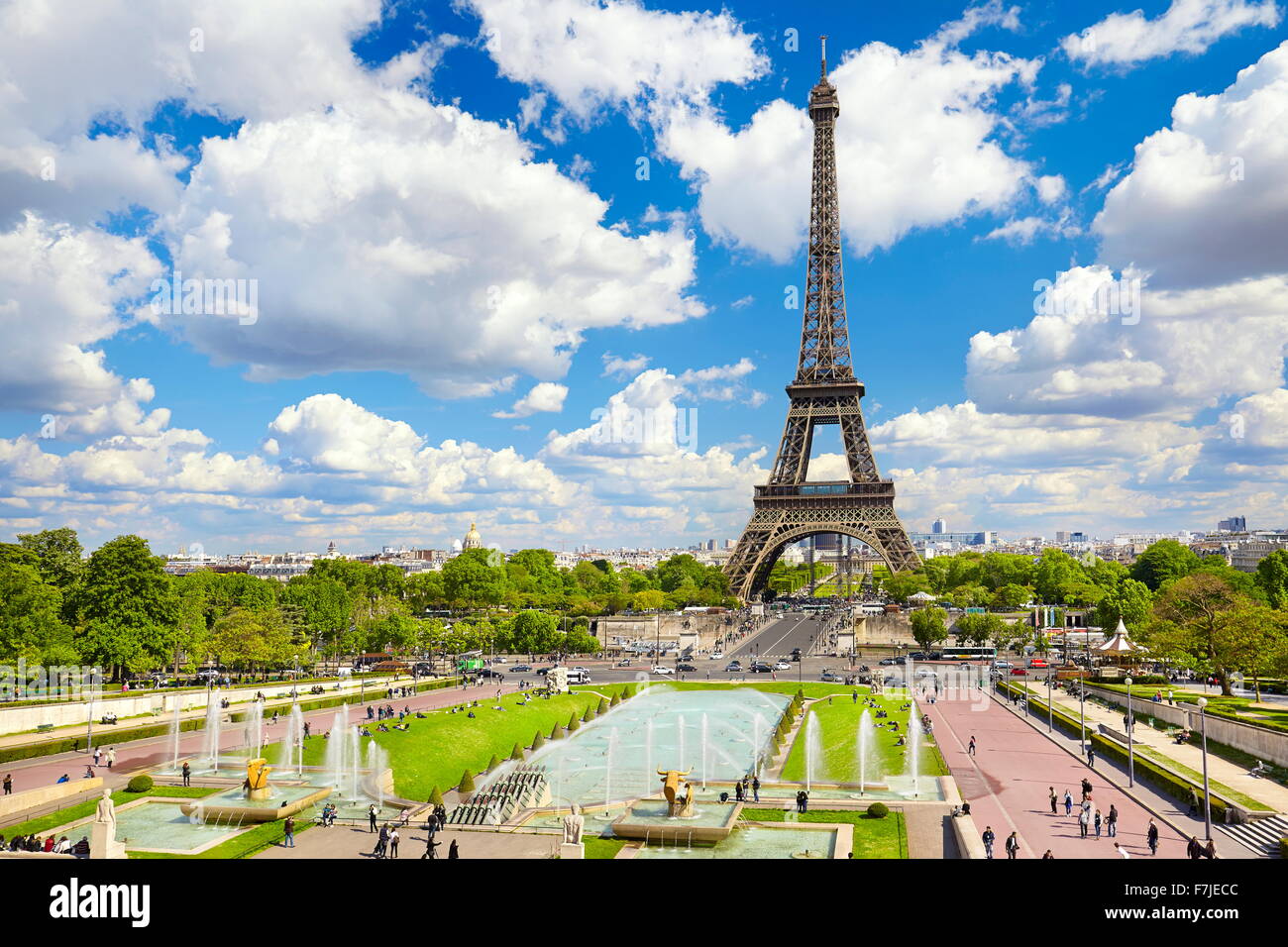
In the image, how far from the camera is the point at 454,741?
54875mm

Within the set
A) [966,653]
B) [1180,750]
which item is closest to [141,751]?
[1180,750]

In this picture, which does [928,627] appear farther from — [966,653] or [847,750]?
[847,750]

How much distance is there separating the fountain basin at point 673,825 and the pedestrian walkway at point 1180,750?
19.1m

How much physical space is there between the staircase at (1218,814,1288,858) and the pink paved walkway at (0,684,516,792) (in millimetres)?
45001

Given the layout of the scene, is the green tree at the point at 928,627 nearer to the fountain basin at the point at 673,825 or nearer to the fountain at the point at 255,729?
the fountain at the point at 255,729

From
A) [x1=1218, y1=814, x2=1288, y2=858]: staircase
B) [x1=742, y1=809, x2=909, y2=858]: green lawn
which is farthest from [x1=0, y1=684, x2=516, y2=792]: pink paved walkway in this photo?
[x1=1218, y1=814, x2=1288, y2=858]: staircase

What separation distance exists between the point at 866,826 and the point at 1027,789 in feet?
31.5
